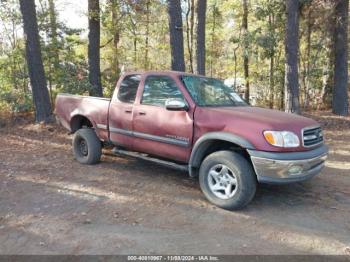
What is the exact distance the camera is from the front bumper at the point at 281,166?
4598 millimetres

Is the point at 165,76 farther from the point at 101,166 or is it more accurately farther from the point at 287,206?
the point at 287,206

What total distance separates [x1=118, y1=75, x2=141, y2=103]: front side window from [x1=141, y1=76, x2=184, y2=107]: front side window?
250 mm

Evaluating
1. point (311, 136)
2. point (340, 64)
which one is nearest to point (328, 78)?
point (340, 64)

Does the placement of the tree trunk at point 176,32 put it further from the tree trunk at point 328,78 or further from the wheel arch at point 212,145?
the tree trunk at point 328,78

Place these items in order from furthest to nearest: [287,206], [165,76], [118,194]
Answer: [165,76]
[118,194]
[287,206]

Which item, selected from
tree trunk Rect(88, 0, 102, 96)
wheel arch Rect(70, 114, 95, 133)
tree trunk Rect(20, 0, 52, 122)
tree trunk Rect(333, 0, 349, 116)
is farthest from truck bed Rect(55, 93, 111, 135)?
tree trunk Rect(333, 0, 349, 116)

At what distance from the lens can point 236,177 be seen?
4793 millimetres

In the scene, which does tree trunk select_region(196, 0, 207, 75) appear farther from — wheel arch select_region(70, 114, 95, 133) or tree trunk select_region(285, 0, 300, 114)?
wheel arch select_region(70, 114, 95, 133)

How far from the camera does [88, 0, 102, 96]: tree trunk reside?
39.9 ft

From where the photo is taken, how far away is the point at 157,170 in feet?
22.0

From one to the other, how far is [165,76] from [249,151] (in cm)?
200

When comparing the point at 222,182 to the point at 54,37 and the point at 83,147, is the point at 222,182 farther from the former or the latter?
the point at 54,37

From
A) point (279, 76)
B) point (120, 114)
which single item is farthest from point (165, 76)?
point (279, 76)

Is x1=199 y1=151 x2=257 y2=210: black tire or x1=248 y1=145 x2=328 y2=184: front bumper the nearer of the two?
x1=248 y1=145 x2=328 y2=184: front bumper
